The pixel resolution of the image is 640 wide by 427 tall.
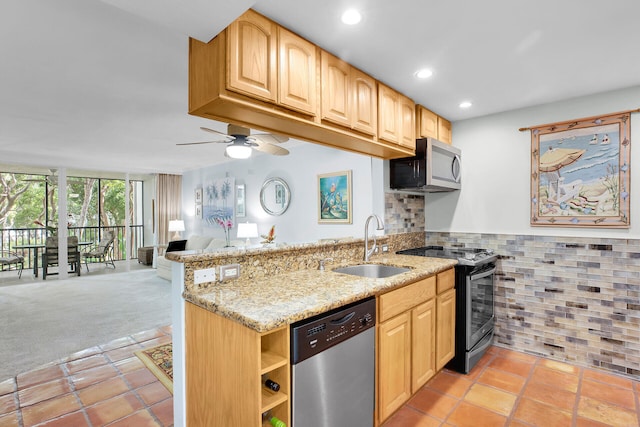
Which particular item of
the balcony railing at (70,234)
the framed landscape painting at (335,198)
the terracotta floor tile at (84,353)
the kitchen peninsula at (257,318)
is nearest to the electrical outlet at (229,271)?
the kitchen peninsula at (257,318)

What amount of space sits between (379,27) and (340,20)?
0.73ft

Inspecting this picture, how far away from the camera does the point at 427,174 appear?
275 centimetres

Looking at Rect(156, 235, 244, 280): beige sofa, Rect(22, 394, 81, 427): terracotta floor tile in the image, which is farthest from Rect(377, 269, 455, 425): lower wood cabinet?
Rect(156, 235, 244, 280): beige sofa

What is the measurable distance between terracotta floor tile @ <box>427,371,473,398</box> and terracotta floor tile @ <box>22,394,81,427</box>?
250 cm

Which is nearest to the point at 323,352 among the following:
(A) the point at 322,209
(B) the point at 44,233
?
(A) the point at 322,209

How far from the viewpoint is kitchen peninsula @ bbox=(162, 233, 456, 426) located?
1.26m

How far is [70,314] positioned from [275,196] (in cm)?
308

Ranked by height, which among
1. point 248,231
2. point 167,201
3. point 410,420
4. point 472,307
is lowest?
point 410,420

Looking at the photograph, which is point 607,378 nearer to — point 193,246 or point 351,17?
point 351,17

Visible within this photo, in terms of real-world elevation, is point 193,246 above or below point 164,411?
above

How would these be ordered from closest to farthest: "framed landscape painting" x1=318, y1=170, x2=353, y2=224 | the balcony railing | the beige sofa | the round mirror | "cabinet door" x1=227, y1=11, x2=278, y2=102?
"cabinet door" x1=227, y1=11, x2=278, y2=102
"framed landscape painting" x1=318, y1=170, x2=353, y2=224
the round mirror
the beige sofa
the balcony railing

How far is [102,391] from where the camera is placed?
2268 millimetres

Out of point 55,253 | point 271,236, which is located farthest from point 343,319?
point 55,253

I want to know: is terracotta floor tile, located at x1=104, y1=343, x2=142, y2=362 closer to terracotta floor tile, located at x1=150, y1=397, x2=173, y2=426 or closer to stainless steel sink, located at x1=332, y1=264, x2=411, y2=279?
terracotta floor tile, located at x1=150, y1=397, x2=173, y2=426
